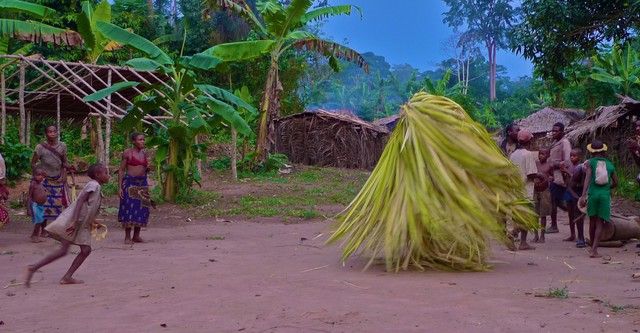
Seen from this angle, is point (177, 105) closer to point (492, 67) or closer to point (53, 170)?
point (53, 170)

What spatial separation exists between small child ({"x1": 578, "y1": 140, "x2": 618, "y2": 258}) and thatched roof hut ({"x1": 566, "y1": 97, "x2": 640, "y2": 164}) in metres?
7.63

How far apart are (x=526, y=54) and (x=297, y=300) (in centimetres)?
881

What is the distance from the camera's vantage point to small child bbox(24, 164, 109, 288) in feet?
20.6

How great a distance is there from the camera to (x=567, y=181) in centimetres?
935

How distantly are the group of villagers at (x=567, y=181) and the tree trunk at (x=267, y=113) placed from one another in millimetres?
10698

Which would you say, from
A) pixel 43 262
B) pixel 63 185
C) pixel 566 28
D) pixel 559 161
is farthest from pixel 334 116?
pixel 43 262

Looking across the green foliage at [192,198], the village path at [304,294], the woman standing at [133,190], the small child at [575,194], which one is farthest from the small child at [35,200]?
the small child at [575,194]

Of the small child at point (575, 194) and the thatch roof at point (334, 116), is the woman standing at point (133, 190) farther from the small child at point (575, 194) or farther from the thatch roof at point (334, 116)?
the thatch roof at point (334, 116)

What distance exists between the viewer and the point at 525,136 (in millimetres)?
8273

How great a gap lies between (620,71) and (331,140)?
9.64 meters

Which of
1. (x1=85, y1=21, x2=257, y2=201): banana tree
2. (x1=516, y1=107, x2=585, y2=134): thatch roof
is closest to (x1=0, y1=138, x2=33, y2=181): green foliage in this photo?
(x1=85, y1=21, x2=257, y2=201): banana tree

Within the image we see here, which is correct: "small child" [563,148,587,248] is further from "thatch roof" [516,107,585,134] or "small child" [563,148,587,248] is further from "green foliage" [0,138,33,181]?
"thatch roof" [516,107,585,134]

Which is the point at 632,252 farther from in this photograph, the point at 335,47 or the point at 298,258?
the point at 335,47

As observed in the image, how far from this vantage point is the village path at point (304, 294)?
4.56 metres
